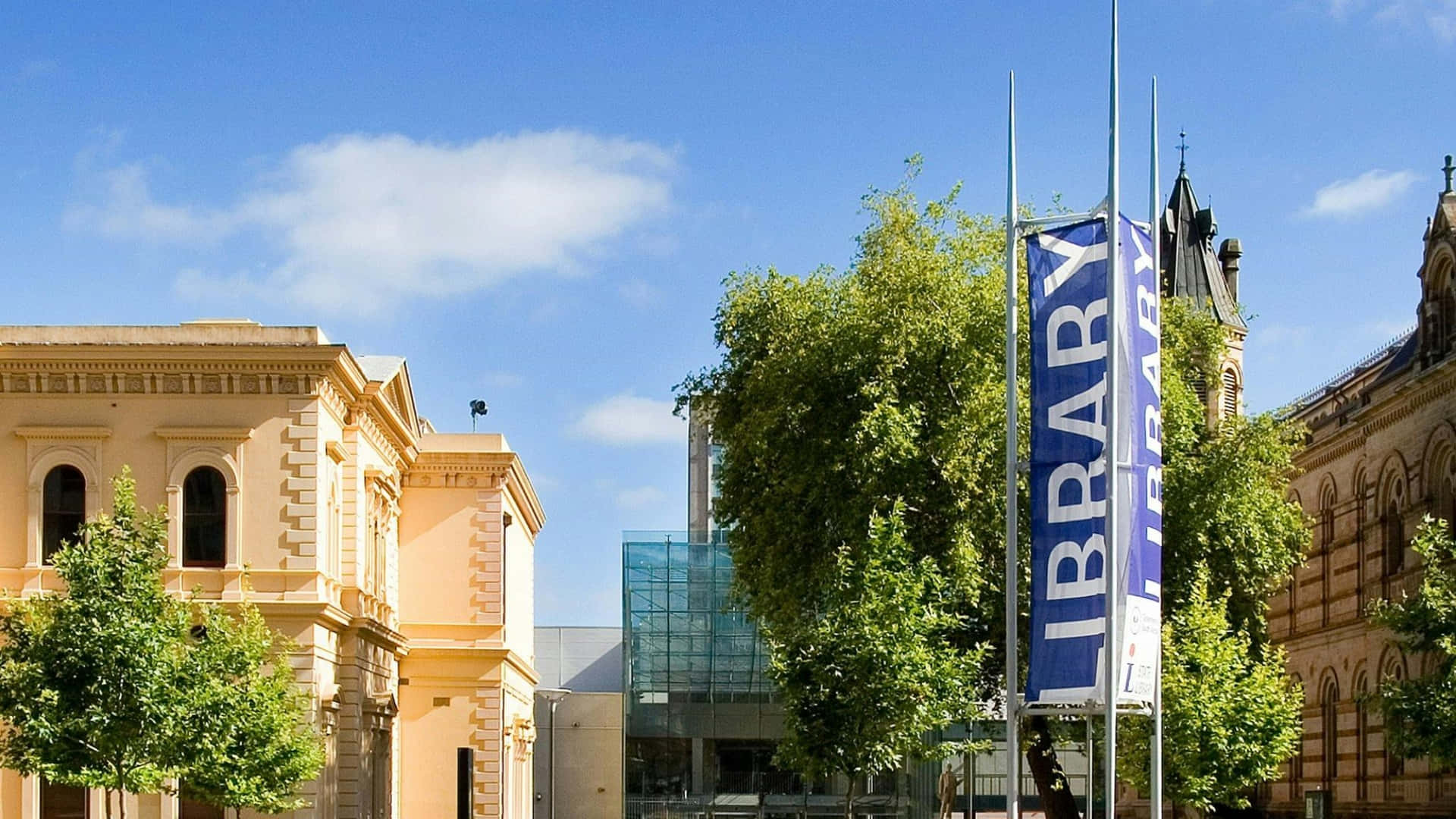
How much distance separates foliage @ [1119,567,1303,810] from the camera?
3136 cm

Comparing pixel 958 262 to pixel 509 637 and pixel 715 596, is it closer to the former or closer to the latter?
pixel 509 637

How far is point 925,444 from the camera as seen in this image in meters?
36.8

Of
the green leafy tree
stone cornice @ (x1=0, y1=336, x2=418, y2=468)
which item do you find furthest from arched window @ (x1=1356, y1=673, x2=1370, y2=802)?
stone cornice @ (x1=0, y1=336, x2=418, y2=468)

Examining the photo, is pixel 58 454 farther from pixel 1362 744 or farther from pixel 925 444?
pixel 1362 744

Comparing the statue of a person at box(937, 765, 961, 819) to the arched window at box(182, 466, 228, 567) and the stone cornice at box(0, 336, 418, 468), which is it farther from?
the arched window at box(182, 466, 228, 567)

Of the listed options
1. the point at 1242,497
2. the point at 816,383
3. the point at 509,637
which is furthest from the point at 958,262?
the point at 509,637

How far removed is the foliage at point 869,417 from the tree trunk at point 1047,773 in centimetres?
196

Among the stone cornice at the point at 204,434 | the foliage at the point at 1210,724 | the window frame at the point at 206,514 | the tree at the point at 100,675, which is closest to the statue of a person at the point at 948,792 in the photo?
the foliage at the point at 1210,724

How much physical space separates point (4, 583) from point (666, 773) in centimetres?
3189

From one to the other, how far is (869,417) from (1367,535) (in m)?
14.1

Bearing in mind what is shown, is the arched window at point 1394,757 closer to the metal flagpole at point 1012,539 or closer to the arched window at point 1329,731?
the arched window at point 1329,731

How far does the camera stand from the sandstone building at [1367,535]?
130 feet

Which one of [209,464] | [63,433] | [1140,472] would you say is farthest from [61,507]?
[1140,472]

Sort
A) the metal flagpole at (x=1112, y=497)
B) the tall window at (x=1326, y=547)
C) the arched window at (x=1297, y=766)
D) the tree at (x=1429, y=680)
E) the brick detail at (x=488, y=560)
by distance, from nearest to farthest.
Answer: the metal flagpole at (x=1112, y=497) → the tree at (x=1429, y=680) → the tall window at (x=1326, y=547) → the arched window at (x=1297, y=766) → the brick detail at (x=488, y=560)
